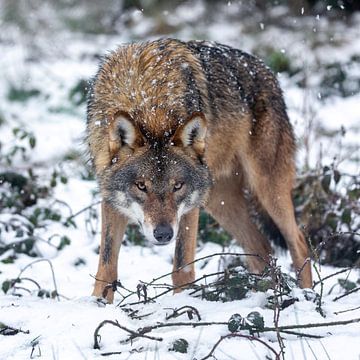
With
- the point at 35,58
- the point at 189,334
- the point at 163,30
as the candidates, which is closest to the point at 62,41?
the point at 35,58

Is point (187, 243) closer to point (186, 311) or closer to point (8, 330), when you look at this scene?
point (186, 311)

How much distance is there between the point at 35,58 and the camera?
12984 mm

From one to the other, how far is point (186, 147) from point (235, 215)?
5.23 feet

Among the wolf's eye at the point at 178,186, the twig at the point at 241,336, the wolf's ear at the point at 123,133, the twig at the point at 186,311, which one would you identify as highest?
the wolf's ear at the point at 123,133

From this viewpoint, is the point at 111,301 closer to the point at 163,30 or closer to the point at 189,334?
the point at 189,334

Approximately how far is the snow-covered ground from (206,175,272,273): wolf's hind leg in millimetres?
270

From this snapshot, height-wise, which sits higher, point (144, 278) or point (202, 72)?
point (202, 72)

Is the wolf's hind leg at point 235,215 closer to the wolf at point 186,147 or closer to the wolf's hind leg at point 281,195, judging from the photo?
the wolf at point 186,147

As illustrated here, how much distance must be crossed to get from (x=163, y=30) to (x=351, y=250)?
8167mm

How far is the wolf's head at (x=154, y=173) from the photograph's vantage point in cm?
442

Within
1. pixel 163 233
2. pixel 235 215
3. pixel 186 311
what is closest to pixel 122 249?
pixel 235 215

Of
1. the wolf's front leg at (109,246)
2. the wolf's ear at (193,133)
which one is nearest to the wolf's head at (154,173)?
the wolf's ear at (193,133)

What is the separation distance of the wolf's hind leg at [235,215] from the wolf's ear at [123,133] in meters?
1.64

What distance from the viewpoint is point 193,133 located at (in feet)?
15.4
